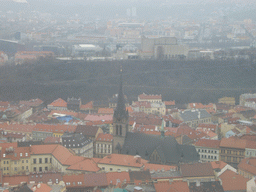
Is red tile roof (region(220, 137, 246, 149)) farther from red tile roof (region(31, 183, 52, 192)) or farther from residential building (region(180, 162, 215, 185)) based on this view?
red tile roof (region(31, 183, 52, 192))

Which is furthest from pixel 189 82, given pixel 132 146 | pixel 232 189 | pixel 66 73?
pixel 232 189

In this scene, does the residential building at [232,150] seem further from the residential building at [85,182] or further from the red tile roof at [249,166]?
the residential building at [85,182]

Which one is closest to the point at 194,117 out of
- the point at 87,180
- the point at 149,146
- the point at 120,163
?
the point at 149,146

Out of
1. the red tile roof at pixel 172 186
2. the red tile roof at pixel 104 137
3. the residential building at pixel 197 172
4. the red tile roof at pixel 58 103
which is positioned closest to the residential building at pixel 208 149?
the red tile roof at pixel 104 137

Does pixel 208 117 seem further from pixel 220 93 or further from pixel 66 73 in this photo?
pixel 66 73

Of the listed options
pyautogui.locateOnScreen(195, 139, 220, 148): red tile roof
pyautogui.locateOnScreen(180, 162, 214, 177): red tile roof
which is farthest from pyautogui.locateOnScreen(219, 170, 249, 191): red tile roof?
pyautogui.locateOnScreen(195, 139, 220, 148): red tile roof
